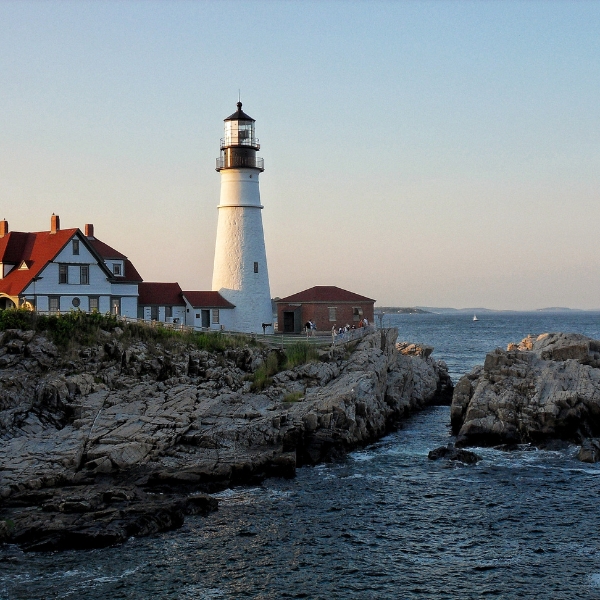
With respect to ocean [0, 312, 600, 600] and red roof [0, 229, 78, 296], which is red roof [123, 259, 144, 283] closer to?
red roof [0, 229, 78, 296]

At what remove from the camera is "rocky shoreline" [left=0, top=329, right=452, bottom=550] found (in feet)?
72.4

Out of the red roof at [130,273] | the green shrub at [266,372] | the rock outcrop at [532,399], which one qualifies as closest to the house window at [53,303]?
the red roof at [130,273]

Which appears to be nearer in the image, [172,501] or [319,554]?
[319,554]

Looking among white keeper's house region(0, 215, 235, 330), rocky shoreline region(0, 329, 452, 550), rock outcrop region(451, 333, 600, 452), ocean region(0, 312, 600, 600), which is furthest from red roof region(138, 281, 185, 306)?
ocean region(0, 312, 600, 600)

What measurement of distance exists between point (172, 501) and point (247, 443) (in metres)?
6.06

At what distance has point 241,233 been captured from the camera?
44.1 metres

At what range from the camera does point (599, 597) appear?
1722cm

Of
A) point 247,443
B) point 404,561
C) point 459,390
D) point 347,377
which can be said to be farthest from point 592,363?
point 404,561

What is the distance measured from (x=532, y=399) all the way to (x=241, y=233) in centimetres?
1951

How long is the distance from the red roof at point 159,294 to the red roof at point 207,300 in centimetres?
68

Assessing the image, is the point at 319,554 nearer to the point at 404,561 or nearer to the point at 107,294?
the point at 404,561

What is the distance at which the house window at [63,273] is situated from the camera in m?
39.6

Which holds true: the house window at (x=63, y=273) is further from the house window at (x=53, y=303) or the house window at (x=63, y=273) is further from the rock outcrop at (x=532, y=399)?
the rock outcrop at (x=532, y=399)

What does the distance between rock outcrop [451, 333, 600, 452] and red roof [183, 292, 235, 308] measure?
1547 centimetres
